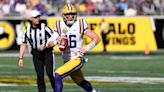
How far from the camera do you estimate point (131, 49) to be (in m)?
25.5

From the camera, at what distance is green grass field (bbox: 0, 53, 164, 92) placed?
13672mm

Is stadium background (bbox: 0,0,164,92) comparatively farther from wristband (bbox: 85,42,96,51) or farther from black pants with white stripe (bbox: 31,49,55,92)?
wristband (bbox: 85,42,96,51)

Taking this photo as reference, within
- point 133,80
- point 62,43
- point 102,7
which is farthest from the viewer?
point 102,7

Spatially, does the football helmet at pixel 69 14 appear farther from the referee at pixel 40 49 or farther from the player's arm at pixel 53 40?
the referee at pixel 40 49

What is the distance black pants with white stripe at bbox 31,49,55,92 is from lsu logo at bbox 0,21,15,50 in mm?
13737

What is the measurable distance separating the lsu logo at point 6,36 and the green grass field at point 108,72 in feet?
7.00

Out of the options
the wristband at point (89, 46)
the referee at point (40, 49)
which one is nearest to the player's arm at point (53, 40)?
the referee at point (40, 49)

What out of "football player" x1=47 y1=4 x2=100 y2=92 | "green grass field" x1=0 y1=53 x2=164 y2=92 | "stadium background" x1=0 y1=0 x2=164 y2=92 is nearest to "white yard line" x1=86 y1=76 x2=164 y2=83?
"green grass field" x1=0 y1=53 x2=164 y2=92

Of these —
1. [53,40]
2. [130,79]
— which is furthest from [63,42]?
[130,79]

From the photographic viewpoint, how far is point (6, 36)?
2555 centimetres

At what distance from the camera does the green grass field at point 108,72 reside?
44.9 feet

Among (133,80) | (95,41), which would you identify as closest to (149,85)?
(133,80)

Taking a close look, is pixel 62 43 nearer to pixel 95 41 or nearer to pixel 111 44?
pixel 95 41

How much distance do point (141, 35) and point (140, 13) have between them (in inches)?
46.9
